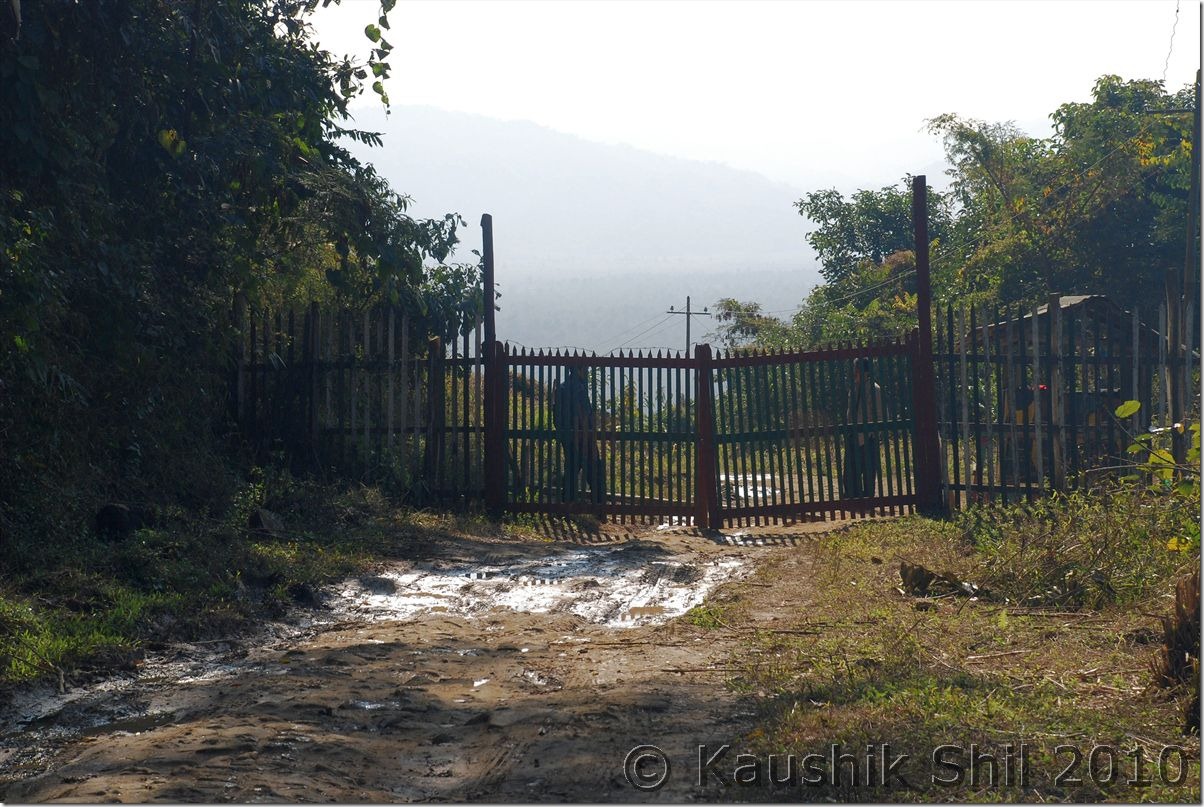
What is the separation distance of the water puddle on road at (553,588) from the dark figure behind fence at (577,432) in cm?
177

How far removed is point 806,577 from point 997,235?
1029 inches

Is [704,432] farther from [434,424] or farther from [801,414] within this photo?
[434,424]

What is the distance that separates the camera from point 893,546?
1079 centimetres

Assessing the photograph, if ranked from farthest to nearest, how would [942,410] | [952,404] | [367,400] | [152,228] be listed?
[367,400], [942,410], [952,404], [152,228]

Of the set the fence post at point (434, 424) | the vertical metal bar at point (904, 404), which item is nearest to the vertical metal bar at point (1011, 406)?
the vertical metal bar at point (904, 404)

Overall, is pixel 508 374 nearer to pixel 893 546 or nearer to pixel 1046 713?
pixel 893 546

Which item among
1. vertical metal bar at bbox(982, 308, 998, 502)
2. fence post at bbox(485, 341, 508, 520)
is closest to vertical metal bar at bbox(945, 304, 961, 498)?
vertical metal bar at bbox(982, 308, 998, 502)

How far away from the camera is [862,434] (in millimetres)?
12336

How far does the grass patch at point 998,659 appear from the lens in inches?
179

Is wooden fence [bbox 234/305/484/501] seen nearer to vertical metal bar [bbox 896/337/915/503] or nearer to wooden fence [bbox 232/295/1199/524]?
wooden fence [bbox 232/295/1199/524]

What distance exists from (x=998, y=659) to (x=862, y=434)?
19.9ft

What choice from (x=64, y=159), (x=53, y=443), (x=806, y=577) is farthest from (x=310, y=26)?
(x=806, y=577)

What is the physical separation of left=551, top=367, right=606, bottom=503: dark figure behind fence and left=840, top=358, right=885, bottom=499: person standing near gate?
2.70 m

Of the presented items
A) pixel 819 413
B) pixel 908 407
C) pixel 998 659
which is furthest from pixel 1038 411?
pixel 998 659
